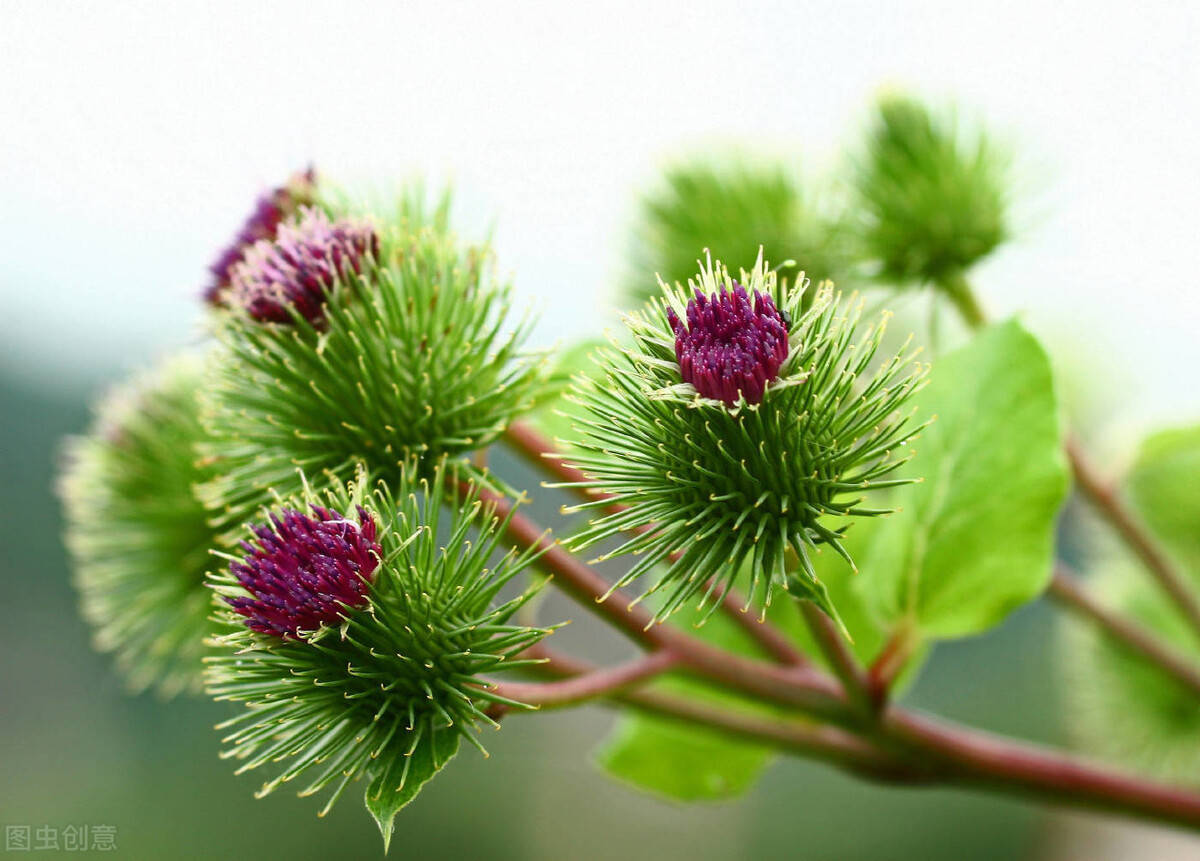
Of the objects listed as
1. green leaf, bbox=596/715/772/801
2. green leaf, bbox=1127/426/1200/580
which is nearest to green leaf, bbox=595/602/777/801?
green leaf, bbox=596/715/772/801

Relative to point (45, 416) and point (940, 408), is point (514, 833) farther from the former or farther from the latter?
point (940, 408)

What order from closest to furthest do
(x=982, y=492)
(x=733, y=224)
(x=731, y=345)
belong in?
1. (x=731, y=345)
2. (x=982, y=492)
3. (x=733, y=224)

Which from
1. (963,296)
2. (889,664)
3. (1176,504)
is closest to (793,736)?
(889,664)

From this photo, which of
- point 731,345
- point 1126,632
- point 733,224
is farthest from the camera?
point 733,224

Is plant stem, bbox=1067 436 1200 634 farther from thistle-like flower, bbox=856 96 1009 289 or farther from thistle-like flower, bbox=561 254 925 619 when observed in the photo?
thistle-like flower, bbox=561 254 925 619

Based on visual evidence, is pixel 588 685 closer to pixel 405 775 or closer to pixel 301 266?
pixel 405 775
